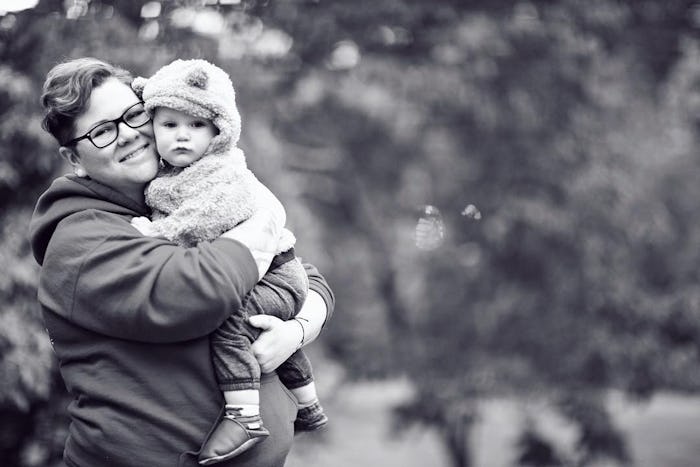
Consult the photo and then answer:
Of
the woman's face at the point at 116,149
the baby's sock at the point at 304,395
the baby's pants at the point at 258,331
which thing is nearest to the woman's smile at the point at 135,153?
the woman's face at the point at 116,149

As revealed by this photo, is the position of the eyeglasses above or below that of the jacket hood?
above

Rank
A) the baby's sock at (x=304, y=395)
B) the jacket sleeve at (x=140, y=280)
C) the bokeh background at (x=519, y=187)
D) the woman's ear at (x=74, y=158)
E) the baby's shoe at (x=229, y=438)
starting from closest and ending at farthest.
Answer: the jacket sleeve at (x=140, y=280) < the baby's shoe at (x=229, y=438) < the woman's ear at (x=74, y=158) < the baby's sock at (x=304, y=395) < the bokeh background at (x=519, y=187)

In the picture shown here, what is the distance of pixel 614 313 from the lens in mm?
6043

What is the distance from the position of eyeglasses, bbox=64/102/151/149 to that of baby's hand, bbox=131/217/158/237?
0.18 metres

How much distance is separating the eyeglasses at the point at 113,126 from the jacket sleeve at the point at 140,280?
0.18 meters

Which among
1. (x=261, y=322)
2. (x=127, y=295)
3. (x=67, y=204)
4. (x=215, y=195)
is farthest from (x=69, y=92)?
(x=261, y=322)

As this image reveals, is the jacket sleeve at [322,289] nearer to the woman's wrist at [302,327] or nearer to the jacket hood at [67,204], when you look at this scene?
the woman's wrist at [302,327]

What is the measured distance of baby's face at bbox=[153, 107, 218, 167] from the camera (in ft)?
6.00

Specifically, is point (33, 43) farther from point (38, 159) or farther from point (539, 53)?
point (539, 53)

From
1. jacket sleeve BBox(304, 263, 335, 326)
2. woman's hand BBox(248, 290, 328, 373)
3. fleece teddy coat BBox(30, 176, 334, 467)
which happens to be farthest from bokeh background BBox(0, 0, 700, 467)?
fleece teddy coat BBox(30, 176, 334, 467)

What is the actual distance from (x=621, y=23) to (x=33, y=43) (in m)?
4.26

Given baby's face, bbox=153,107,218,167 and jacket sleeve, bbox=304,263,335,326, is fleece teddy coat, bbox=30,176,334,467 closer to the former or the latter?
baby's face, bbox=153,107,218,167

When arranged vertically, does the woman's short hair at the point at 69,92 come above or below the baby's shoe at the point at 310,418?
above

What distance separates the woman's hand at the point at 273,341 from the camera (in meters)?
1.83
